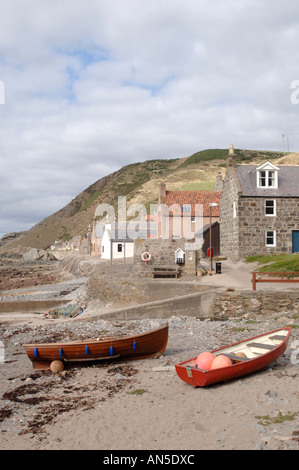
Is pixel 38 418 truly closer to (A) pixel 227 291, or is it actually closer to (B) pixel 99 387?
(B) pixel 99 387

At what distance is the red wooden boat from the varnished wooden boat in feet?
9.82

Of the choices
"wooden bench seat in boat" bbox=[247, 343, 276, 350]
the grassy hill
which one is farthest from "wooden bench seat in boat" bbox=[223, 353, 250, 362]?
the grassy hill

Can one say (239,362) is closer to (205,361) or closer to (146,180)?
(205,361)

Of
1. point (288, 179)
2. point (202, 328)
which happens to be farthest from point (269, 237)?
point (202, 328)

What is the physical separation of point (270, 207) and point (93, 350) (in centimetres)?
2177

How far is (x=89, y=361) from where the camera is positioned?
12547 millimetres

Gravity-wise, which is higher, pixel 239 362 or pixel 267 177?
pixel 267 177

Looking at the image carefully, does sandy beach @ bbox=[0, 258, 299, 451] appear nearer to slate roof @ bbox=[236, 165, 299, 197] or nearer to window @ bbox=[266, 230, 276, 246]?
window @ bbox=[266, 230, 276, 246]

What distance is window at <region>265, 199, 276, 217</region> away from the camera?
3016cm

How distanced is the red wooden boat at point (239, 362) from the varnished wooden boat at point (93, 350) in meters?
2.99

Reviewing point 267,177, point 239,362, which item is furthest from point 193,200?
point 239,362

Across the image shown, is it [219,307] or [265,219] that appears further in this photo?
[265,219]

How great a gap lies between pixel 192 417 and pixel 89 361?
17.4ft

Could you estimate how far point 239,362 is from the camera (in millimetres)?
9820
